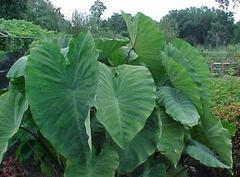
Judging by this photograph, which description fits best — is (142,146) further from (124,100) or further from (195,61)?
(195,61)

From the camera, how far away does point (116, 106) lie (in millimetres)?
1996

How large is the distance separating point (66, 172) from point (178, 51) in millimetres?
801

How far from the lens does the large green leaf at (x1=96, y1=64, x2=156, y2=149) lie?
193 cm

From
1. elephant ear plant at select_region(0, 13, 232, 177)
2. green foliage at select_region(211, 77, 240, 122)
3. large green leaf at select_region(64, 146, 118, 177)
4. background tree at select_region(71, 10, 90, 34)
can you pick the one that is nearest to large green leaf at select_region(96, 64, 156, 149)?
elephant ear plant at select_region(0, 13, 232, 177)

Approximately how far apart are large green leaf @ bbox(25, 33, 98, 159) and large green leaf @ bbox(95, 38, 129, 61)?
0.30m

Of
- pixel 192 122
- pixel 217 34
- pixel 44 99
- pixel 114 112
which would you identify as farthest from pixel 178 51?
pixel 217 34

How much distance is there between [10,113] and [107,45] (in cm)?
54

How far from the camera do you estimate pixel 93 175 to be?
1.98m

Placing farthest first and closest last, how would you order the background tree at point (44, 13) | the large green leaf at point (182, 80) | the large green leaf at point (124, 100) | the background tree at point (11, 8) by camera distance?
the background tree at point (44, 13) < the background tree at point (11, 8) < the large green leaf at point (182, 80) < the large green leaf at point (124, 100)

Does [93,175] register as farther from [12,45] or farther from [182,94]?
[12,45]

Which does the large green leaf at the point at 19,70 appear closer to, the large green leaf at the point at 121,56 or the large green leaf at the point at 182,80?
the large green leaf at the point at 121,56

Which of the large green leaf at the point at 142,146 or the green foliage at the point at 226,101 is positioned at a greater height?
the large green leaf at the point at 142,146

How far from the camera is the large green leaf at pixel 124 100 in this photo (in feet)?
6.34

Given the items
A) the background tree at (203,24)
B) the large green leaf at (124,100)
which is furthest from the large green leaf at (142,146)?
the background tree at (203,24)
